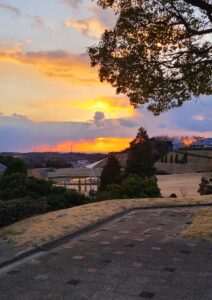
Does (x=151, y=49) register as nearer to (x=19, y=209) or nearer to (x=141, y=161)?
(x=19, y=209)

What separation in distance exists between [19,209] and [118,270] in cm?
619

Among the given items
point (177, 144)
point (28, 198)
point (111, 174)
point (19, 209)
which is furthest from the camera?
point (177, 144)

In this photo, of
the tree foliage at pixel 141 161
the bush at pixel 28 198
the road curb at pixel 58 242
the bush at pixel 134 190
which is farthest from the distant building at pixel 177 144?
the road curb at pixel 58 242

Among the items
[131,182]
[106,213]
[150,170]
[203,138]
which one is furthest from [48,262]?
[203,138]

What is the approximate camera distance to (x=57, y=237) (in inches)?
382

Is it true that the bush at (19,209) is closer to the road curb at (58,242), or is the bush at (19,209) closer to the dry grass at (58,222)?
the dry grass at (58,222)

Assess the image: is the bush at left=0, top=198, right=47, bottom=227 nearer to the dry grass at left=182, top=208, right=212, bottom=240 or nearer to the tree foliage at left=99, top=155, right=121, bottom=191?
the dry grass at left=182, top=208, right=212, bottom=240

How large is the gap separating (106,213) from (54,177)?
41212mm

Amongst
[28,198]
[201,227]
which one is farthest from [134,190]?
[201,227]

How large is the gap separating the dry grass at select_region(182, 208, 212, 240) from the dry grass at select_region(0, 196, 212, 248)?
2597 millimetres

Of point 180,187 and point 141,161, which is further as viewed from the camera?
point 141,161

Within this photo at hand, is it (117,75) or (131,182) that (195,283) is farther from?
(131,182)

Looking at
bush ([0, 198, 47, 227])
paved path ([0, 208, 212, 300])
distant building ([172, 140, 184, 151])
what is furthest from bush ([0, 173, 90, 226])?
distant building ([172, 140, 184, 151])

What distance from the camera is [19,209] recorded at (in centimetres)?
1261
